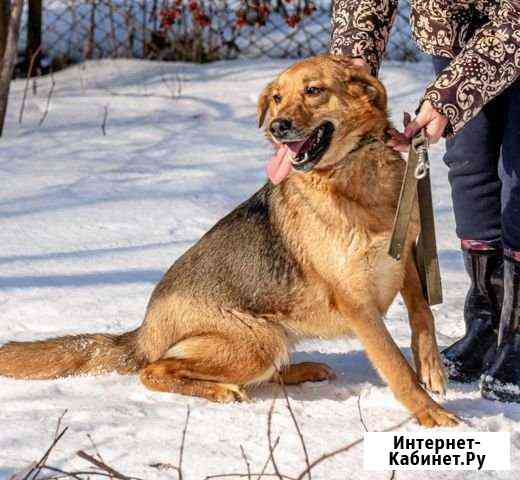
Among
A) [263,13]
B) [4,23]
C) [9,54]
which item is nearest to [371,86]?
[9,54]

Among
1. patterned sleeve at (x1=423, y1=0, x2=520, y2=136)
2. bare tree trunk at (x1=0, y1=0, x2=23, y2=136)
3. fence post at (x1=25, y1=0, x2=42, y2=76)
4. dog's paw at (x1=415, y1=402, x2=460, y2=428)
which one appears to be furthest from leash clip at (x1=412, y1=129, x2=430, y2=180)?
fence post at (x1=25, y1=0, x2=42, y2=76)

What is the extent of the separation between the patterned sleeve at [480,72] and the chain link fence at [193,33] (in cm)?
589

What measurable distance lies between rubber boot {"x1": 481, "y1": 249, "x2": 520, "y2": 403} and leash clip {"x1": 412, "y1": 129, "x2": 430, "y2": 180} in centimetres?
62

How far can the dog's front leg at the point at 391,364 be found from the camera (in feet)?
11.9

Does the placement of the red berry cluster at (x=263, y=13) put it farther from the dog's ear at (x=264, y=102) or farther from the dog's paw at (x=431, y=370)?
the dog's paw at (x=431, y=370)

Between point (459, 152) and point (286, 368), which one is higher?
point (459, 152)

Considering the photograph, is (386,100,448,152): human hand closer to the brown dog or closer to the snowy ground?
the brown dog

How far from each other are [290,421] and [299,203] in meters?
0.84

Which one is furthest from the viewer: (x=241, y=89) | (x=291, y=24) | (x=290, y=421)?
(x=291, y=24)

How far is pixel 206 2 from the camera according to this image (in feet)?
33.2

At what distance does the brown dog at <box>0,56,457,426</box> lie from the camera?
12.4 feet

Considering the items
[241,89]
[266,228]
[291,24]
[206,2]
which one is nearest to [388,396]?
[266,228]

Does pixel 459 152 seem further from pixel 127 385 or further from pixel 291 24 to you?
pixel 291 24

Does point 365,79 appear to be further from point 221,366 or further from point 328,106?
point 221,366
